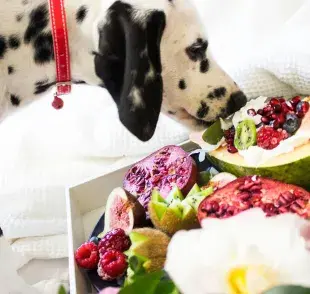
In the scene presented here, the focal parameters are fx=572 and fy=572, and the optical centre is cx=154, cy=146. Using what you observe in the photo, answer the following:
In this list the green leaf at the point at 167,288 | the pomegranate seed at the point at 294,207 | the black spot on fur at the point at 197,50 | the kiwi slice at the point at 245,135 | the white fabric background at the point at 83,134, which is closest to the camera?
the green leaf at the point at 167,288

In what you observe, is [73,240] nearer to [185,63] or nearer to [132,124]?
[132,124]

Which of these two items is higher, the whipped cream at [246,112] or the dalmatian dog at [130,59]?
the dalmatian dog at [130,59]

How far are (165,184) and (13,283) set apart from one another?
0.30 metres

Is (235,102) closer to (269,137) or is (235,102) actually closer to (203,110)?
(203,110)

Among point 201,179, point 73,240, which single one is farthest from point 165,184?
point 73,240

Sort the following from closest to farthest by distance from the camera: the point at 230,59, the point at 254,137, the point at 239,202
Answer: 1. the point at 239,202
2. the point at 254,137
3. the point at 230,59

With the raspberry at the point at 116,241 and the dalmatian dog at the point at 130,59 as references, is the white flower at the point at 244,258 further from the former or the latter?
the dalmatian dog at the point at 130,59

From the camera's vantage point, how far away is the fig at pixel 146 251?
67 cm

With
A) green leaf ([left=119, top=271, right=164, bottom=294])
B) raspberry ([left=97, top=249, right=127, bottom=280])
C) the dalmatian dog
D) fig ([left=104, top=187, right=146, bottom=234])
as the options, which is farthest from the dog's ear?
green leaf ([left=119, top=271, right=164, bottom=294])

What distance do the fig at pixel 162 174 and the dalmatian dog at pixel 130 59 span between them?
0.07 metres

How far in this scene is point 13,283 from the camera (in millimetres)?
929

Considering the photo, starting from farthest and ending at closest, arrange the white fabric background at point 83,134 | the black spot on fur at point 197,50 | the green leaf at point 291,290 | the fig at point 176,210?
the white fabric background at point 83,134 → the black spot on fur at point 197,50 → the fig at point 176,210 → the green leaf at point 291,290

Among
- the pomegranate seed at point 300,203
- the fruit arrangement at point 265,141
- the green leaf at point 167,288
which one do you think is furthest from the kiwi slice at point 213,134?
the green leaf at point 167,288

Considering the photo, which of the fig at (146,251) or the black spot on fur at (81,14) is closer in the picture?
the fig at (146,251)
